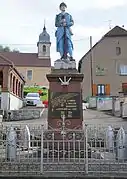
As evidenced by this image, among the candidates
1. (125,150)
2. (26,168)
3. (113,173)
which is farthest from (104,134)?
(26,168)

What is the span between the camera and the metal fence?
8.74 m

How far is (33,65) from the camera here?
76.4 metres

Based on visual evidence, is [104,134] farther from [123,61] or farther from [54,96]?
[123,61]

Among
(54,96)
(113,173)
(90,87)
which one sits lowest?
(113,173)

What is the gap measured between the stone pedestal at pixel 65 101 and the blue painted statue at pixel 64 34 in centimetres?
156

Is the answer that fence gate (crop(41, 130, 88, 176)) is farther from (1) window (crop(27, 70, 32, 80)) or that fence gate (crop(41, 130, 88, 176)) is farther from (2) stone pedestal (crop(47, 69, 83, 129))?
(1) window (crop(27, 70, 32, 80))

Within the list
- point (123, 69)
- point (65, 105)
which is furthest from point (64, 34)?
point (123, 69)

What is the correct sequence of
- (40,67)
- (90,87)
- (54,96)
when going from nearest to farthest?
(54,96) < (90,87) < (40,67)

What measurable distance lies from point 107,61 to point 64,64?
36.4 meters

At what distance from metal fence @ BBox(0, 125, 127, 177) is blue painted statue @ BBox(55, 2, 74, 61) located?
4103 mm

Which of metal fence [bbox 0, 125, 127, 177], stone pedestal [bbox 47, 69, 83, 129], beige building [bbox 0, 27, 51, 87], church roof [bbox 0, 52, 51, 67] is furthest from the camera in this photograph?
church roof [bbox 0, 52, 51, 67]

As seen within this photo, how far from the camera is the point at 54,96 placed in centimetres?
1230

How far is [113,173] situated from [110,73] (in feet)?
132

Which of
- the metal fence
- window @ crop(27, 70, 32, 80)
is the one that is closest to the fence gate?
the metal fence
